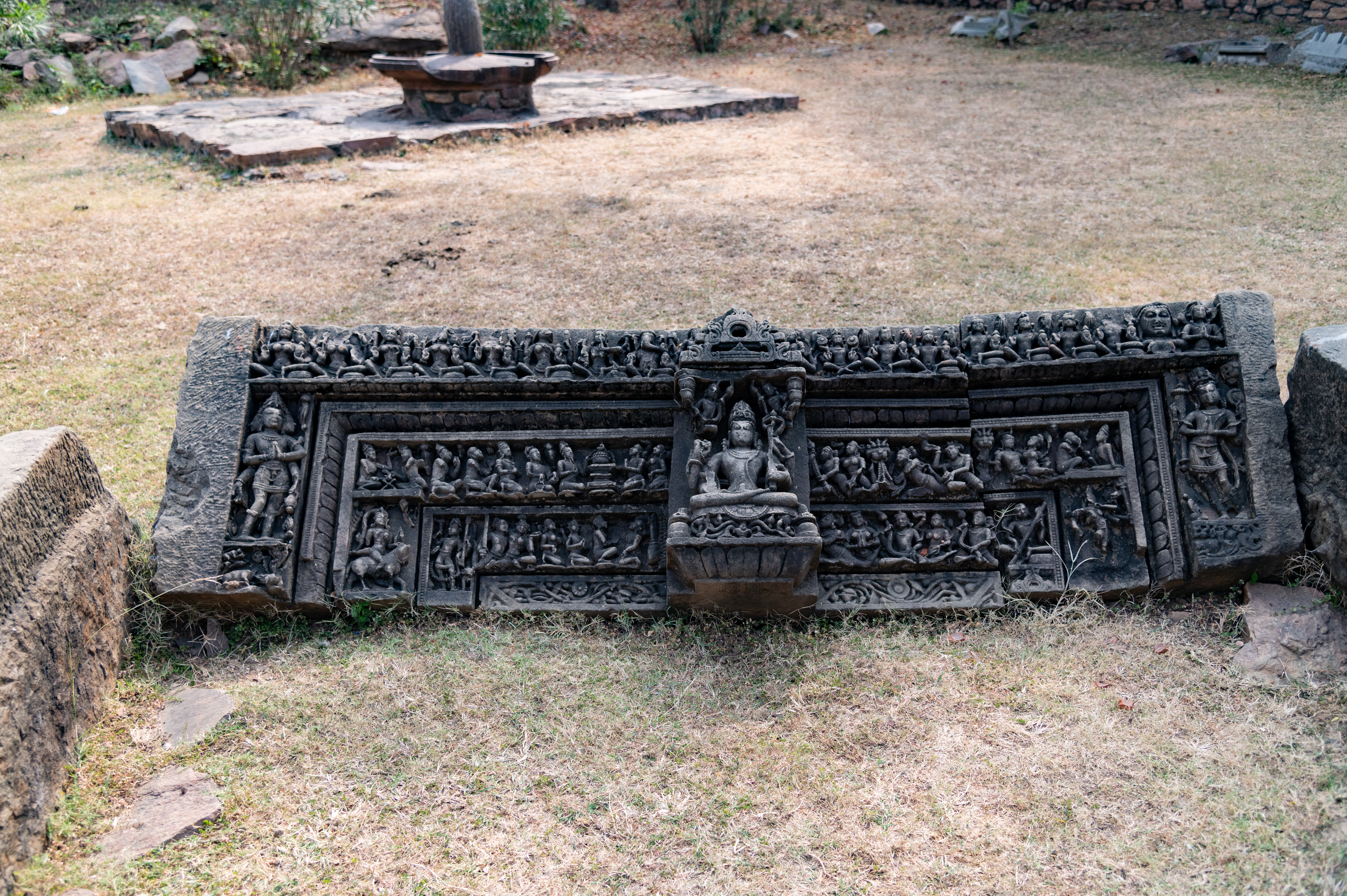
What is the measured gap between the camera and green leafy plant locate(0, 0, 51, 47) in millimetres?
11289

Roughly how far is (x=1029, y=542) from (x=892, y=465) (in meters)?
0.81

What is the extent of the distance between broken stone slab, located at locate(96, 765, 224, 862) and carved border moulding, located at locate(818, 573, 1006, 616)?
291 centimetres

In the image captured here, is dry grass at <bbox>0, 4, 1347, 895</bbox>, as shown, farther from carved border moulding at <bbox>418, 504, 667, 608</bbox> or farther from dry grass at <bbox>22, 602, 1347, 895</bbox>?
carved border moulding at <bbox>418, 504, 667, 608</bbox>

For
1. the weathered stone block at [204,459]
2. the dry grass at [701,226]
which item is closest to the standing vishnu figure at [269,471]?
the weathered stone block at [204,459]

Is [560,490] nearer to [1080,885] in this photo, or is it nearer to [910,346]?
[910,346]

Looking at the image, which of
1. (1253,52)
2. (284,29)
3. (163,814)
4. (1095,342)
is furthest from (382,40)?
(163,814)

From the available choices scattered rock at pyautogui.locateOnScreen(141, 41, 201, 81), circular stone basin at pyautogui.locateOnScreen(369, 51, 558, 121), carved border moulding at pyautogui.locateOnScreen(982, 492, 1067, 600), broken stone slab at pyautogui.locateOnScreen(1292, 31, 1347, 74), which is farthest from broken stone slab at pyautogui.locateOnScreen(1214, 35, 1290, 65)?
scattered rock at pyautogui.locateOnScreen(141, 41, 201, 81)

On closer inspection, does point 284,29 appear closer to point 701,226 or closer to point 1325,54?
point 701,226

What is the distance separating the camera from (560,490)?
16.5 feet

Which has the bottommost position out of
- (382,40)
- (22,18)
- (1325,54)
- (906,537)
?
(906,537)

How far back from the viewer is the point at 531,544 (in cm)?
503

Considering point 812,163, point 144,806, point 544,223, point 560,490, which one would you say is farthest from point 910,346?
point 812,163

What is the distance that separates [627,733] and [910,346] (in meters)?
2.46

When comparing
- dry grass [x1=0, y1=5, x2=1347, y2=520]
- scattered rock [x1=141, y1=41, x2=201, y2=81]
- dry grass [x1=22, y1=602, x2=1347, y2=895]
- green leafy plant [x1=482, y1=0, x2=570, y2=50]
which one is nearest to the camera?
dry grass [x1=22, y1=602, x2=1347, y2=895]
